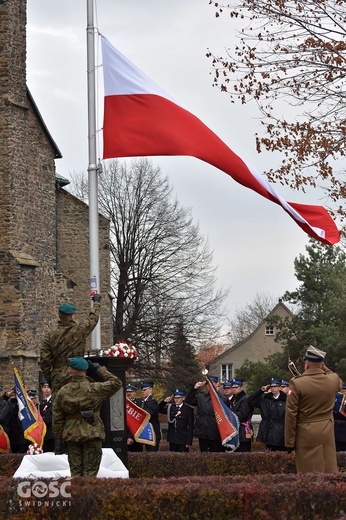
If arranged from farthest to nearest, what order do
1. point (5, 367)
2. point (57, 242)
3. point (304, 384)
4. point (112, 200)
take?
point (112, 200), point (57, 242), point (5, 367), point (304, 384)

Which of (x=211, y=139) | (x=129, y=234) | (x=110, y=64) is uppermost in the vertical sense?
(x=129, y=234)

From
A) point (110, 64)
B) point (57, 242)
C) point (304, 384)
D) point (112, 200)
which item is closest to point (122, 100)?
point (110, 64)

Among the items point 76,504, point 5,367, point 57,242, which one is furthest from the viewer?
point 57,242

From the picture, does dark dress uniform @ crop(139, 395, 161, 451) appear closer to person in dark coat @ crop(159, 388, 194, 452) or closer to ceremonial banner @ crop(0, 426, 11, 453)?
person in dark coat @ crop(159, 388, 194, 452)

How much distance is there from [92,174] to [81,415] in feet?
14.9

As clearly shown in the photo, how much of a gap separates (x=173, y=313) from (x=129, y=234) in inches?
198

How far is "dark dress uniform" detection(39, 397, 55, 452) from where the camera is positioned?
680 inches

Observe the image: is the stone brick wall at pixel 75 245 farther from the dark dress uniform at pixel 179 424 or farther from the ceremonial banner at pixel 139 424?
the ceremonial banner at pixel 139 424

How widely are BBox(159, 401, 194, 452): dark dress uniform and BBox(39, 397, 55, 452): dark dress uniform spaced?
2195 mm

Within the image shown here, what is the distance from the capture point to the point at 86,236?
40250mm

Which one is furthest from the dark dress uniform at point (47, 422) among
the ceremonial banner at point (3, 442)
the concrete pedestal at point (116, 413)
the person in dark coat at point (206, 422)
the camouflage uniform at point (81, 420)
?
the camouflage uniform at point (81, 420)

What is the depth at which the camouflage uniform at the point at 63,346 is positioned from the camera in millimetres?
12156

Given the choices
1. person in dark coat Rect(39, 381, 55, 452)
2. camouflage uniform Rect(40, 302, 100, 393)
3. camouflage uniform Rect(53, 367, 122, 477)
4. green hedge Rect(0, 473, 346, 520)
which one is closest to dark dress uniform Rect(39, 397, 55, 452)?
person in dark coat Rect(39, 381, 55, 452)

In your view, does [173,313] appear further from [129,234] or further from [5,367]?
[5,367]
